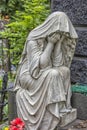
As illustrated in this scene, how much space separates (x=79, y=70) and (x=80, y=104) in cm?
49

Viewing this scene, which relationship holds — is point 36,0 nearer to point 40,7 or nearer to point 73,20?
point 40,7

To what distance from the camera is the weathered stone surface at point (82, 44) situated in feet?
14.8

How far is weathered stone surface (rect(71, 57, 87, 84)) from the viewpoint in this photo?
4.55 metres

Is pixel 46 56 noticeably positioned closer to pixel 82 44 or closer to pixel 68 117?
pixel 82 44

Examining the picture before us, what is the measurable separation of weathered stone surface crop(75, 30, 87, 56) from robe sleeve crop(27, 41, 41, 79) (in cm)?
70

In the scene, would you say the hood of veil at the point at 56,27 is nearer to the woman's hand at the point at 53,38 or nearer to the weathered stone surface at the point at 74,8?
the woman's hand at the point at 53,38

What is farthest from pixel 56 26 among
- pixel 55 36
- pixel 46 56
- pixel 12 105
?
pixel 12 105

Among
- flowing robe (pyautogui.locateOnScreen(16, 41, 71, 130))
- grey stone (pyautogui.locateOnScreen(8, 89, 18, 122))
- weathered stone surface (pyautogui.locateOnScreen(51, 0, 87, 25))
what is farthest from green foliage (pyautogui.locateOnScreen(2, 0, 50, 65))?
flowing robe (pyautogui.locateOnScreen(16, 41, 71, 130))

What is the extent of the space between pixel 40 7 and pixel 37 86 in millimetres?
2289

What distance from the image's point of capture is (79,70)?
4590 mm

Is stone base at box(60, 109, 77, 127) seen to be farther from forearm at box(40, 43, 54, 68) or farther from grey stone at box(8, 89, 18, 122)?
grey stone at box(8, 89, 18, 122)

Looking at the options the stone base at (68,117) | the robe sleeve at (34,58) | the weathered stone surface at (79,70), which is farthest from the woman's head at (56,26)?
the stone base at (68,117)

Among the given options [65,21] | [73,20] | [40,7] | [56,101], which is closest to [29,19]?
[40,7]

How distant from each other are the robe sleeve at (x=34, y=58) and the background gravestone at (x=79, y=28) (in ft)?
2.37
